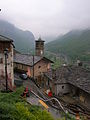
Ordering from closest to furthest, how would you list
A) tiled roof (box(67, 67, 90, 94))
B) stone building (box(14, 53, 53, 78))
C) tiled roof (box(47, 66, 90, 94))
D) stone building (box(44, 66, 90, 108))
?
stone building (box(44, 66, 90, 108)), tiled roof (box(67, 67, 90, 94)), tiled roof (box(47, 66, 90, 94)), stone building (box(14, 53, 53, 78))

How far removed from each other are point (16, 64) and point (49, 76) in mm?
10060

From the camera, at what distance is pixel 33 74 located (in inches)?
1452

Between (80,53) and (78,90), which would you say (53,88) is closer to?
(78,90)

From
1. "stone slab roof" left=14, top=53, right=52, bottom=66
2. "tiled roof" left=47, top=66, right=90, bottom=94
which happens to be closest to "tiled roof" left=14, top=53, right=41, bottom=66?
"stone slab roof" left=14, top=53, right=52, bottom=66

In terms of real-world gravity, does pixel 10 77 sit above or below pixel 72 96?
above

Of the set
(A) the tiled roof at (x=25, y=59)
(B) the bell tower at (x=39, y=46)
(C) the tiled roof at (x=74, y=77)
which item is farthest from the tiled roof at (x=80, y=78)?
(B) the bell tower at (x=39, y=46)

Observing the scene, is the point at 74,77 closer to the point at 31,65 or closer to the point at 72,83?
the point at 72,83

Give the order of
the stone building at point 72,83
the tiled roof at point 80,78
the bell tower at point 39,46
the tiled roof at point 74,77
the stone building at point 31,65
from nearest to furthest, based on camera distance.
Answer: the stone building at point 72,83 < the tiled roof at point 80,78 < the tiled roof at point 74,77 < the stone building at point 31,65 < the bell tower at point 39,46

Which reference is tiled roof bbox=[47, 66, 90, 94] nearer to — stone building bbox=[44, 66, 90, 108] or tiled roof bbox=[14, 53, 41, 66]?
stone building bbox=[44, 66, 90, 108]

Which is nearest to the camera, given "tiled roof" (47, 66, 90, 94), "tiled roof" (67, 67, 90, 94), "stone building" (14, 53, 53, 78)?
"tiled roof" (67, 67, 90, 94)

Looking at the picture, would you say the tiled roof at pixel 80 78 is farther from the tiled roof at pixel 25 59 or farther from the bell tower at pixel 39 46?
the bell tower at pixel 39 46

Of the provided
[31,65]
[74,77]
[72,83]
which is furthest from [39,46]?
[72,83]

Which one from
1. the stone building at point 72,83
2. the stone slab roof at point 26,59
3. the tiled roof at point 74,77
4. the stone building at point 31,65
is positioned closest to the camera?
the stone building at point 72,83

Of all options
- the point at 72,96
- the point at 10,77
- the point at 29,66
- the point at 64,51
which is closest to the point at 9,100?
the point at 10,77
